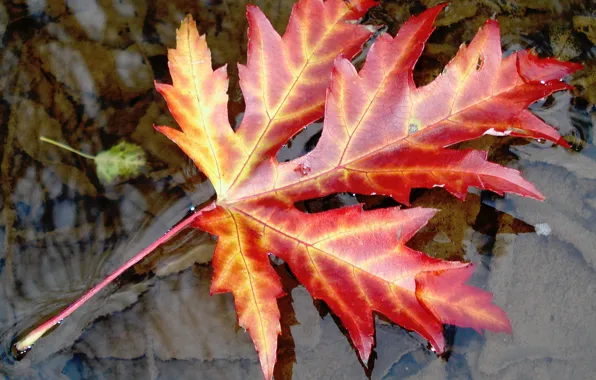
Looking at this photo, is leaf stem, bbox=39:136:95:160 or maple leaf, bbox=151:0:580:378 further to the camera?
leaf stem, bbox=39:136:95:160

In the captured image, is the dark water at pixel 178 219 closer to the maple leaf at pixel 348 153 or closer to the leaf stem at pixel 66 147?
the leaf stem at pixel 66 147

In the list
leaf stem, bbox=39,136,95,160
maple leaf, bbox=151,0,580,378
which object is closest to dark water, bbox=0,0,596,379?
leaf stem, bbox=39,136,95,160

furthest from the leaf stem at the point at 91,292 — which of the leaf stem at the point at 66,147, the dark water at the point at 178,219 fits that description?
the leaf stem at the point at 66,147

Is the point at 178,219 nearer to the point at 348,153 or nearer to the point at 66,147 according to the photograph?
the point at 66,147

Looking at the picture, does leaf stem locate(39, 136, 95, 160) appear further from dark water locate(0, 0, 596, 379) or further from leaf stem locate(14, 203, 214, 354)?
leaf stem locate(14, 203, 214, 354)

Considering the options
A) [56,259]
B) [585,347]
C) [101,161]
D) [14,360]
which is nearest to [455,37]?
[585,347]

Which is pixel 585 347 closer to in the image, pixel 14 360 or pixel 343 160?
pixel 343 160

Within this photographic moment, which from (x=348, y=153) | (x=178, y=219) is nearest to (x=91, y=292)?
(x=178, y=219)
